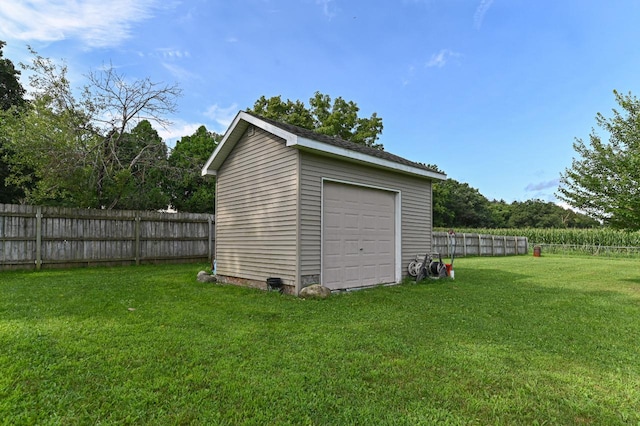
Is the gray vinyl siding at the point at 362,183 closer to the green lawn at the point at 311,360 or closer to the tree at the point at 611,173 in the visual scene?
the green lawn at the point at 311,360

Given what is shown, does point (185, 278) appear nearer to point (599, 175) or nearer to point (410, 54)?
point (410, 54)

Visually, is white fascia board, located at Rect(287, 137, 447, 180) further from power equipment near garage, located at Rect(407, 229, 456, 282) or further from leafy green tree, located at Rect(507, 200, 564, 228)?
leafy green tree, located at Rect(507, 200, 564, 228)

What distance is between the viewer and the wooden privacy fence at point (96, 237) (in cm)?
933

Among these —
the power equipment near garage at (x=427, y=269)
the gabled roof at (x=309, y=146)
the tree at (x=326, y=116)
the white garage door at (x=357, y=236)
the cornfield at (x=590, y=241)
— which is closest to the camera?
the gabled roof at (x=309, y=146)

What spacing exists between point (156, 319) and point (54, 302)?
2281 mm

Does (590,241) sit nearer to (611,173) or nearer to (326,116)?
(611,173)

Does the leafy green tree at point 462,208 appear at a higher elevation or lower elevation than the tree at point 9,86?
lower

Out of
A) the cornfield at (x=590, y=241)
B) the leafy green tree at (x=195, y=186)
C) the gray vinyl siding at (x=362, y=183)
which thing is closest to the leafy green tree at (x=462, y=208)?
the cornfield at (x=590, y=241)

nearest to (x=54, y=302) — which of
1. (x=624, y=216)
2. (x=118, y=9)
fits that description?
(x=118, y=9)

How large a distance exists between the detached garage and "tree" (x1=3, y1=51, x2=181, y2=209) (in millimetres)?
5582

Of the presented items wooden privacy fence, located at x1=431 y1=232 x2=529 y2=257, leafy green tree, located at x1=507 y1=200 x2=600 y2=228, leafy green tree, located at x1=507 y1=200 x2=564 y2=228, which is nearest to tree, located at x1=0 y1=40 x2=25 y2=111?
wooden privacy fence, located at x1=431 y1=232 x2=529 y2=257

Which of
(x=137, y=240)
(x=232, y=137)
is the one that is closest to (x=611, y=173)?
(x=232, y=137)

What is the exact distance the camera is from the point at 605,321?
512cm

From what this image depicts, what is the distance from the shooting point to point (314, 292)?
21.0 feet
